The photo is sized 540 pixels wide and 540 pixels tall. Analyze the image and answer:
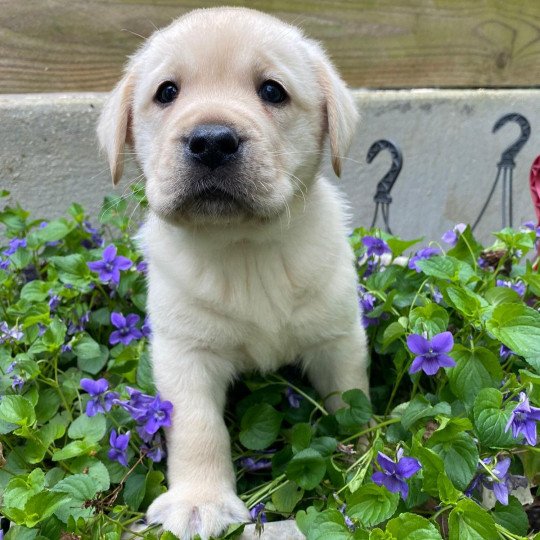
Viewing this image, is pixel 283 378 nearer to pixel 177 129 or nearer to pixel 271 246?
pixel 271 246

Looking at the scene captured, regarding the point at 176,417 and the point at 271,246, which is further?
the point at 271,246

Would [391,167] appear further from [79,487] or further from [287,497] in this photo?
[79,487]

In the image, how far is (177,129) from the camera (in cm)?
174

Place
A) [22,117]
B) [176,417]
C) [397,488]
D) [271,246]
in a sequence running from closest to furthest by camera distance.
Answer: [397,488], [176,417], [271,246], [22,117]

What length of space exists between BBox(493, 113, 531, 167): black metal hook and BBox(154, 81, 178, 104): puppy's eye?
2557 mm

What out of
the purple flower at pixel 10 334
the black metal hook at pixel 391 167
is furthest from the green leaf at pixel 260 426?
the black metal hook at pixel 391 167

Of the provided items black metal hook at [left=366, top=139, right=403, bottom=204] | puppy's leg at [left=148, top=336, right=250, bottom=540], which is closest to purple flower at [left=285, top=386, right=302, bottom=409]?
puppy's leg at [left=148, top=336, right=250, bottom=540]

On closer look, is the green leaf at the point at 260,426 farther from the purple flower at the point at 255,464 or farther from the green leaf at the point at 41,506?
the green leaf at the point at 41,506

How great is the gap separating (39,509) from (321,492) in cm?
73

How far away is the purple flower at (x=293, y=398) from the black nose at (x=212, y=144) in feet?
2.88

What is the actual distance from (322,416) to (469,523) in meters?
0.74

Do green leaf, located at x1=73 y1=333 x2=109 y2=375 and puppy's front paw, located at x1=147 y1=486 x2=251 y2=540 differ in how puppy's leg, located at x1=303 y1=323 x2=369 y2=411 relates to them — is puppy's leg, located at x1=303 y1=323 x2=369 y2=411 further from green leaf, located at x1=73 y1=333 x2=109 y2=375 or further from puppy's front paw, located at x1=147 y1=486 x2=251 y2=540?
green leaf, located at x1=73 y1=333 x2=109 y2=375

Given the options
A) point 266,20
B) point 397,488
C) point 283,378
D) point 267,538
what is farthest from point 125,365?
point 266,20

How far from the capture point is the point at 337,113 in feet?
6.79
